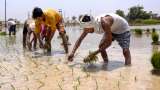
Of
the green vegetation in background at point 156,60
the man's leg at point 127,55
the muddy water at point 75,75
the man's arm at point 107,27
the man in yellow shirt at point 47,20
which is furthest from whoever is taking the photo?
the man in yellow shirt at point 47,20

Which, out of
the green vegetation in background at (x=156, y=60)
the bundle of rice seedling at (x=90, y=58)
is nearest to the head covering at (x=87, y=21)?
the bundle of rice seedling at (x=90, y=58)

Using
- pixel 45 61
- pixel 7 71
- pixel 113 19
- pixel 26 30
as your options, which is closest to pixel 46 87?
pixel 7 71

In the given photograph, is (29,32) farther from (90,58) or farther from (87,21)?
(87,21)

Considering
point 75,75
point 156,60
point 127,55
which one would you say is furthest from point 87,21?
point 156,60

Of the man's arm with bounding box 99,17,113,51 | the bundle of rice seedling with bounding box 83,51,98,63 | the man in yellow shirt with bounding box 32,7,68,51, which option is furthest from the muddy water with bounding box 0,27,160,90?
the man in yellow shirt with bounding box 32,7,68,51

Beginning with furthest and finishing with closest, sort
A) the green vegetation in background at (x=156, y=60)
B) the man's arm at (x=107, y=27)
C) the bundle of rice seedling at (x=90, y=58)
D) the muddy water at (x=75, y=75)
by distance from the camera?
1. the bundle of rice seedling at (x=90, y=58)
2. the man's arm at (x=107, y=27)
3. the green vegetation in background at (x=156, y=60)
4. the muddy water at (x=75, y=75)

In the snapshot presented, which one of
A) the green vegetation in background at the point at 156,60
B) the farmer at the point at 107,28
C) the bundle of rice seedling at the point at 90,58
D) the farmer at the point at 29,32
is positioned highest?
the farmer at the point at 107,28

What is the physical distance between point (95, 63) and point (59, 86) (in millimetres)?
2718

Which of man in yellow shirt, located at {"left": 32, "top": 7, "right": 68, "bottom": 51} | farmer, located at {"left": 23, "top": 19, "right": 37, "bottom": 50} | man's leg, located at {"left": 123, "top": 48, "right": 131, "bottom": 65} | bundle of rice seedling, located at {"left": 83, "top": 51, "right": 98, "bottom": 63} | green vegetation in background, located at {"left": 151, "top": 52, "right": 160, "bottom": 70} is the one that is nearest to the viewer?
green vegetation in background, located at {"left": 151, "top": 52, "right": 160, "bottom": 70}

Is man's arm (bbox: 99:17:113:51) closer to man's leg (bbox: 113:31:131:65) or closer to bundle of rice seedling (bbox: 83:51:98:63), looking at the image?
bundle of rice seedling (bbox: 83:51:98:63)

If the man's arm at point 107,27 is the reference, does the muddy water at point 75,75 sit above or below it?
below

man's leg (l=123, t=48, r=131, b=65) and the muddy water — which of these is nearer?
the muddy water

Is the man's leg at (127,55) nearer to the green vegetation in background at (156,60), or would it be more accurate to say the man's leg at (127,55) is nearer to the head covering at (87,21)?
the green vegetation in background at (156,60)

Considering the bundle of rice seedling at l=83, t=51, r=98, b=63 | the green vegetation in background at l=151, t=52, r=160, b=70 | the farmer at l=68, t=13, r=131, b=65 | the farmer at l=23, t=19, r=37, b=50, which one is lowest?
the farmer at l=23, t=19, r=37, b=50
